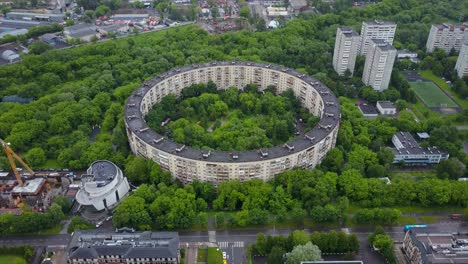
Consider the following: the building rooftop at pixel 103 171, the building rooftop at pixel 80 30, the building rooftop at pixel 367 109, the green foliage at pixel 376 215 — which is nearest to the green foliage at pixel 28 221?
the building rooftop at pixel 103 171

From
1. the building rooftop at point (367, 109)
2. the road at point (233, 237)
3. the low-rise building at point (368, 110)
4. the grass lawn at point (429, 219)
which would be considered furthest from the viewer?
the building rooftop at point (367, 109)

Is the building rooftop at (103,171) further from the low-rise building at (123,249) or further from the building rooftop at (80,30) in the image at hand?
the building rooftop at (80,30)

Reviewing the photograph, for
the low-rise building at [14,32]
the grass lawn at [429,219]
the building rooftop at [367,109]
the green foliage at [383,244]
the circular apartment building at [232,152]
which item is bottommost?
the grass lawn at [429,219]

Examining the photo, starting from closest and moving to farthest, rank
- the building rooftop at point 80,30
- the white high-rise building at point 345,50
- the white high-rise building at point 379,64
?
the white high-rise building at point 379,64 < the white high-rise building at point 345,50 < the building rooftop at point 80,30

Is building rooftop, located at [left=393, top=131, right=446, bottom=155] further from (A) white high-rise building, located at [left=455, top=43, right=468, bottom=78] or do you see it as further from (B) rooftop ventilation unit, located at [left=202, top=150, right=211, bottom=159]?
(A) white high-rise building, located at [left=455, top=43, right=468, bottom=78]

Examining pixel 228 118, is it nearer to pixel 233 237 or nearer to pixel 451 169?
pixel 233 237

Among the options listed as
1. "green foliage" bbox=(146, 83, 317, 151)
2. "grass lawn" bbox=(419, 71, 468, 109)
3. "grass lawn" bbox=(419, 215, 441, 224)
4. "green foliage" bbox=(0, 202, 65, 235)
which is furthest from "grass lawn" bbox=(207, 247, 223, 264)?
"grass lawn" bbox=(419, 71, 468, 109)

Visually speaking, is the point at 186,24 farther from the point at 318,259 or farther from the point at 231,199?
the point at 318,259
